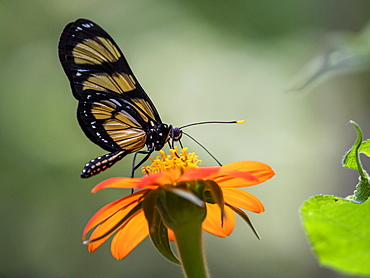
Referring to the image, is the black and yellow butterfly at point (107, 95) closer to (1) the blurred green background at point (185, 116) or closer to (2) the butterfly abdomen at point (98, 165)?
(2) the butterfly abdomen at point (98, 165)

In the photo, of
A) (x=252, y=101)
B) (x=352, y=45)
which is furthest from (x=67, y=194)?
(x=352, y=45)

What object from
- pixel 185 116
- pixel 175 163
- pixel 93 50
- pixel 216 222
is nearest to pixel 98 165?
pixel 175 163

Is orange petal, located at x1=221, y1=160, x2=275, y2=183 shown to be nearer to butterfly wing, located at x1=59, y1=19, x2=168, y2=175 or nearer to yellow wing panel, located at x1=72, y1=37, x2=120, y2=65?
butterfly wing, located at x1=59, y1=19, x2=168, y2=175

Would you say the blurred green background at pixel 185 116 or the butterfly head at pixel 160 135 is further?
the blurred green background at pixel 185 116

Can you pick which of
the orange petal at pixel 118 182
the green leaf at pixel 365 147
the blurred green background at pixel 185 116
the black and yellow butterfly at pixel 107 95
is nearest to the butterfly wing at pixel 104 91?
the black and yellow butterfly at pixel 107 95

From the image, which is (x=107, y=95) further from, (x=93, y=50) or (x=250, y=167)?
(x=250, y=167)

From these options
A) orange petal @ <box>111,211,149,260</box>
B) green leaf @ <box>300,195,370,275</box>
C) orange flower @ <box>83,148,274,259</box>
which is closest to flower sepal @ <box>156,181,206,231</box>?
orange flower @ <box>83,148,274,259</box>
